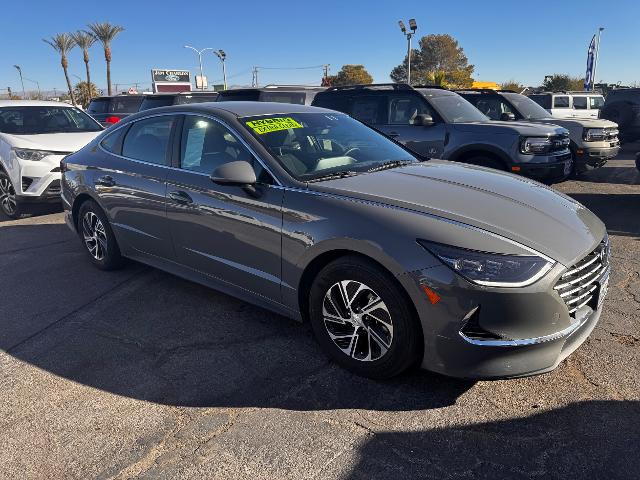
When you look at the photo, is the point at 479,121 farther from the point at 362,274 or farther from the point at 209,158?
the point at 362,274

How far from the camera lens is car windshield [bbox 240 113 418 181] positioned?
346cm

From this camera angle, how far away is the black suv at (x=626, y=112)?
13.1m

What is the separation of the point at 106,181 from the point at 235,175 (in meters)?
2.03

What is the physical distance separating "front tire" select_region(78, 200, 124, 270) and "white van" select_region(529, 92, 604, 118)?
16.0 meters

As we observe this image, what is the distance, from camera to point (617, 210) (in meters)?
7.29

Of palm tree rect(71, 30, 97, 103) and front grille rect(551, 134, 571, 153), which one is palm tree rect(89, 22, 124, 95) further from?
front grille rect(551, 134, 571, 153)

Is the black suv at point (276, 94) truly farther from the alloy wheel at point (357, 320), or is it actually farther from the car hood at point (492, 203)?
the alloy wheel at point (357, 320)

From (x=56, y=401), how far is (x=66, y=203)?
299cm

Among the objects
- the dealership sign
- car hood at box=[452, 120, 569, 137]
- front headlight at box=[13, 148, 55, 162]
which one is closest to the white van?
car hood at box=[452, 120, 569, 137]

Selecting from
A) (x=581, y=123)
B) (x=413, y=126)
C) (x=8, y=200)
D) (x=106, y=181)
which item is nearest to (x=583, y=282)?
(x=106, y=181)

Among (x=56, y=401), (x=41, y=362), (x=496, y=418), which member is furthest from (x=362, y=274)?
(x=41, y=362)

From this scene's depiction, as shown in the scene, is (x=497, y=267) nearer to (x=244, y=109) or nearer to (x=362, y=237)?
(x=362, y=237)

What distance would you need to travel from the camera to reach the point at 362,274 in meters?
2.80

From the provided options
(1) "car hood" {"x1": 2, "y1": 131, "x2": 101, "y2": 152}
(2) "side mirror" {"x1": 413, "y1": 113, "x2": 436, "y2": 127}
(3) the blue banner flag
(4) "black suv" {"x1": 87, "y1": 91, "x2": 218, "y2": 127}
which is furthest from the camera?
(3) the blue banner flag
